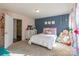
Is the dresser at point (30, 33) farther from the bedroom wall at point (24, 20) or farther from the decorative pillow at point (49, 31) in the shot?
the decorative pillow at point (49, 31)

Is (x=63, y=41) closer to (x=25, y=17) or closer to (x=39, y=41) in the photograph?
(x=39, y=41)

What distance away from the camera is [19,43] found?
213 centimetres

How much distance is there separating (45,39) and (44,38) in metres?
0.12

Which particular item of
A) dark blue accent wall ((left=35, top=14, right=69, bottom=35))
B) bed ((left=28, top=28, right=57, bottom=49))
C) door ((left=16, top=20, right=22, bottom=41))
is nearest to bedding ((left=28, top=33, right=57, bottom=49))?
bed ((left=28, top=28, right=57, bottom=49))

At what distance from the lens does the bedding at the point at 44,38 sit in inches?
86.9

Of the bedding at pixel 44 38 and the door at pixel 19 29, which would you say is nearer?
the door at pixel 19 29

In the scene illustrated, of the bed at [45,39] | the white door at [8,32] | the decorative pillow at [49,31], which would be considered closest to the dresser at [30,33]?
the bed at [45,39]

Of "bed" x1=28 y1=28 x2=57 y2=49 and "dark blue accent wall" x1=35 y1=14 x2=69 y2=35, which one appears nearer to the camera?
"dark blue accent wall" x1=35 y1=14 x2=69 y2=35

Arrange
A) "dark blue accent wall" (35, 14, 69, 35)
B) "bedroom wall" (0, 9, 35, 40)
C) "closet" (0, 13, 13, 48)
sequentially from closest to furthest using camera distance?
"dark blue accent wall" (35, 14, 69, 35), "bedroom wall" (0, 9, 35, 40), "closet" (0, 13, 13, 48)

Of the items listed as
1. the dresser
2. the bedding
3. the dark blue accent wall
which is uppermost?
the dark blue accent wall

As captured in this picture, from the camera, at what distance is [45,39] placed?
2.49m

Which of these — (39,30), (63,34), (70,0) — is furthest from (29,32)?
(70,0)

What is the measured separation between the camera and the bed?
2.09 metres

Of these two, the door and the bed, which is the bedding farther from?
the door
